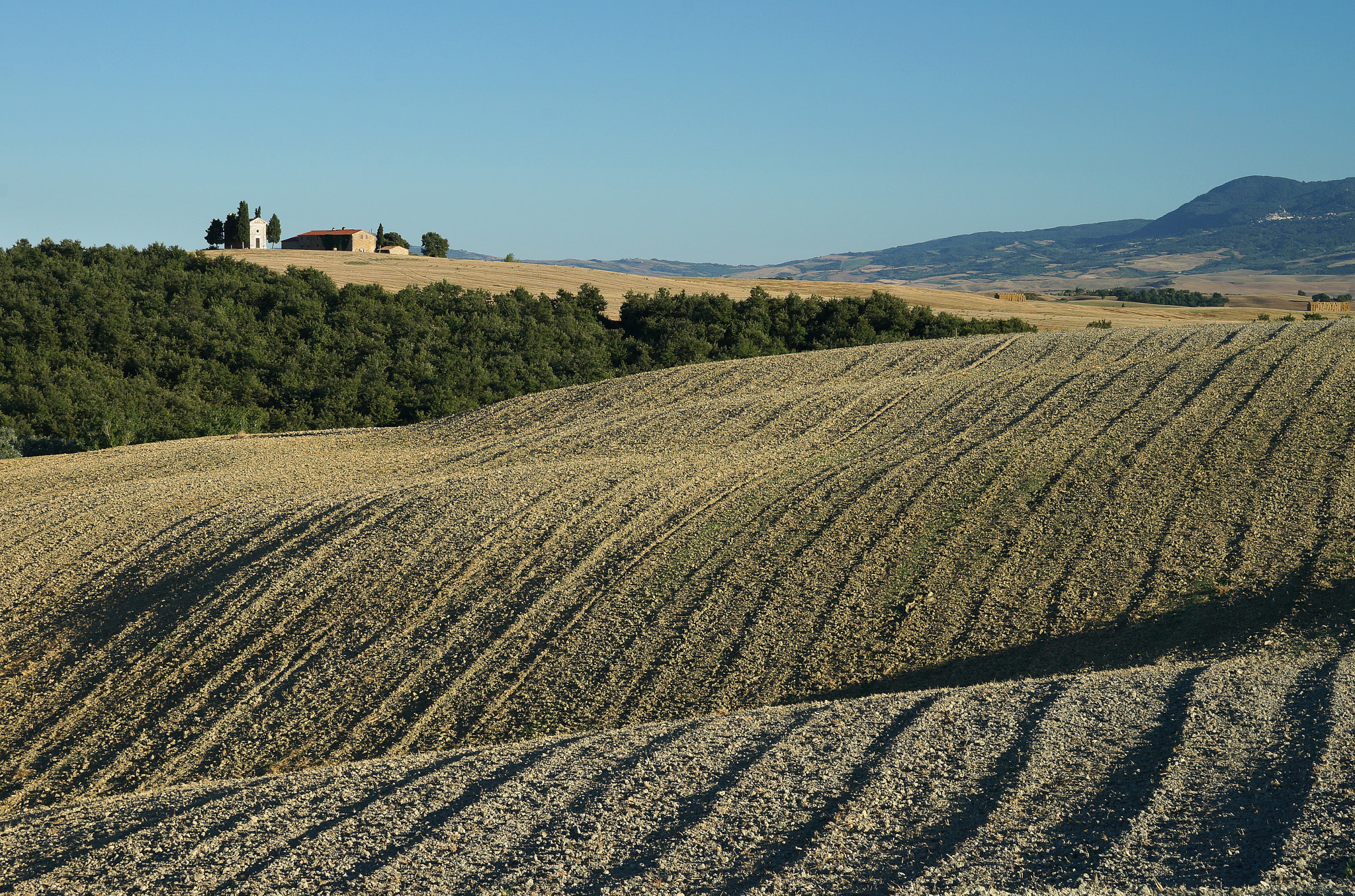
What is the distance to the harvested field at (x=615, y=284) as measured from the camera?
4697cm

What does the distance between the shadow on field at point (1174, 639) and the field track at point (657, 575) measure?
1.4 inches

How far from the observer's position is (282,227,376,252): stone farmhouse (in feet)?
239

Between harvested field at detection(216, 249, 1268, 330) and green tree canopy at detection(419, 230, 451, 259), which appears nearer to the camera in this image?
harvested field at detection(216, 249, 1268, 330)

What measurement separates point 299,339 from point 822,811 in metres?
33.3

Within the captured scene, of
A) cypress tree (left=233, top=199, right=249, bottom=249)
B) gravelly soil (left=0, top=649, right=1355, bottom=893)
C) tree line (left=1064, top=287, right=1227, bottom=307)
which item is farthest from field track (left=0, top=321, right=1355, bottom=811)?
tree line (left=1064, top=287, right=1227, bottom=307)

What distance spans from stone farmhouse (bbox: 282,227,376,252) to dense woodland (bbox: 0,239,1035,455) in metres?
28.7

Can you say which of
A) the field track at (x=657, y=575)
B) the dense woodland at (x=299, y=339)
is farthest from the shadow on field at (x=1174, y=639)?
the dense woodland at (x=299, y=339)

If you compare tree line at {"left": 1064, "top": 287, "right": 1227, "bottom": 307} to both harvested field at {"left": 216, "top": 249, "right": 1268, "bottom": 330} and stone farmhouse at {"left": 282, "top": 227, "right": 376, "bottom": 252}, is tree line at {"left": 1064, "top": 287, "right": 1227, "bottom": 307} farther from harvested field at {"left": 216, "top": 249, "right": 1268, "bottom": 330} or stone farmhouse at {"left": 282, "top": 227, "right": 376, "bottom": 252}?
stone farmhouse at {"left": 282, "top": 227, "right": 376, "bottom": 252}

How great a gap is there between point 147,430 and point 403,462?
1096 centimetres

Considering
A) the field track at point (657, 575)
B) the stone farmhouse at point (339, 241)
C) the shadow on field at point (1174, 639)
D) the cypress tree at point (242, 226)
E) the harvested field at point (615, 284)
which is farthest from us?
the stone farmhouse at point (339, 241)

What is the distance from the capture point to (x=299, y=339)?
35.8 m

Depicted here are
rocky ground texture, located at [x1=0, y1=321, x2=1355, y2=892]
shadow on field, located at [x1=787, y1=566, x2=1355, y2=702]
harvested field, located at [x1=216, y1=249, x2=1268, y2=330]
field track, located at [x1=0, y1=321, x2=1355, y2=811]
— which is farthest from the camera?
harvested field, located at [x1=216, y1=249, x2=1268, y2=330]

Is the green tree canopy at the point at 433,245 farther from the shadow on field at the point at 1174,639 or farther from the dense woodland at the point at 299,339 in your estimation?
the shadow on field at the point at 1174,639

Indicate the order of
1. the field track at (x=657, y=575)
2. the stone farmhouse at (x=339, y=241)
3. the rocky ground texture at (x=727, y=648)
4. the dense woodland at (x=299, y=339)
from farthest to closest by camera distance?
the stone farmhouse at (x=339, y=241) → the dense woodland at (x=299, y=339) → the field track at (x=657, y=575) → the rocky ground texture at (x=727, y=648)
